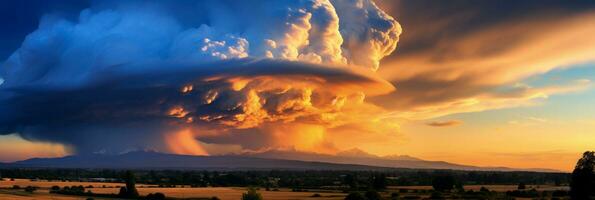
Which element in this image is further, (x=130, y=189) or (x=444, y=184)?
(x=444, y=184)

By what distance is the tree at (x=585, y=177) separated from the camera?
85.2m

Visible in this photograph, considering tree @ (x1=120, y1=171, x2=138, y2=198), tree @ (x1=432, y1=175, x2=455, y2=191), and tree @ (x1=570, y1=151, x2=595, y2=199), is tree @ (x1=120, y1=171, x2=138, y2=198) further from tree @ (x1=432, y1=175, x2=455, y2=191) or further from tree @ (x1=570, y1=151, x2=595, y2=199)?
tree @ (x1=570, y1=151, x2=595, y2=199)

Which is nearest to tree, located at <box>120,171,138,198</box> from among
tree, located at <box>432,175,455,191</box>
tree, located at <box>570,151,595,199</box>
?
tree, located at <box>432,175,455,191</box>

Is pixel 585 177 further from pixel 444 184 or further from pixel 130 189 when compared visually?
pixel 130 189

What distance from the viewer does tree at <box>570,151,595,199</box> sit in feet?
280

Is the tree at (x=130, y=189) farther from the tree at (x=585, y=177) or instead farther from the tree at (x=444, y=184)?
the tree at (x=585, y=177)

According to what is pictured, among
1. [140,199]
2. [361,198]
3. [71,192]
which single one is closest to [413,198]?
[361,198]

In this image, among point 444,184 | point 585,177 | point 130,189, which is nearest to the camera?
point 585,177

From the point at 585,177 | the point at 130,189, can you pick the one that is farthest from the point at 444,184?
the point at 585,177

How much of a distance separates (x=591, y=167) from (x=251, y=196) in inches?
1935

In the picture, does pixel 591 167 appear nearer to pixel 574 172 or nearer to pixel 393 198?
pixel 574 172

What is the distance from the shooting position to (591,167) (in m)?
85.3

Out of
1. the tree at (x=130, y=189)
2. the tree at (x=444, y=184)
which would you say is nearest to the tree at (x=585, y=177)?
the tree at (x=444, y=184)

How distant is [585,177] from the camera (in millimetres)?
85562
